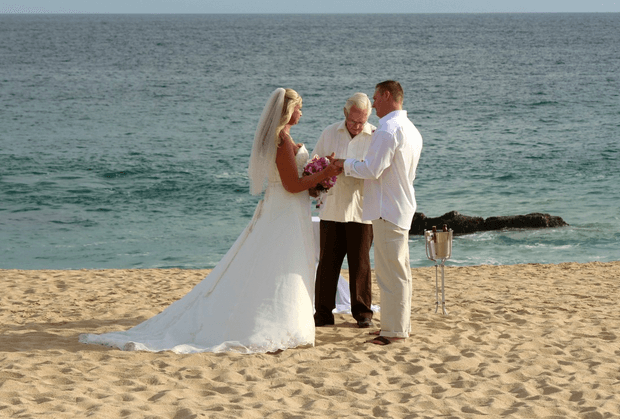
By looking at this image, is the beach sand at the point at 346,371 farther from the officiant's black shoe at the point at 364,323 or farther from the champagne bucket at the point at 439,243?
the champagne bucket at the point at 439,243

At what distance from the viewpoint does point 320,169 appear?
621 cm

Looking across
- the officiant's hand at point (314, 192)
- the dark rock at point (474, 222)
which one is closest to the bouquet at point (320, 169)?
the officiant's hand at point (314, 192)

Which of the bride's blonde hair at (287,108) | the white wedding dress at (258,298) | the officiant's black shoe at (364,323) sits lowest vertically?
the officiant's black shoe at (364,323)

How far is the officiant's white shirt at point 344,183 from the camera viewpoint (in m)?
6.61

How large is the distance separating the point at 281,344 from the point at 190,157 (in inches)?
870

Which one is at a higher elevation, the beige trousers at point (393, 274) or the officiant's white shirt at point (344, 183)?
the officiant's white shirt at point (344, 183)

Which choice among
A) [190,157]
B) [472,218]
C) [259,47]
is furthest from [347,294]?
[259,47]

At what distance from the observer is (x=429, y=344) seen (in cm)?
641

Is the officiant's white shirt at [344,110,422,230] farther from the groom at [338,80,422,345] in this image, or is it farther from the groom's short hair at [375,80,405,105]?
the groom's short hair at [375,80,405,105]

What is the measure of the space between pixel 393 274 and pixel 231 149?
23.3 meters

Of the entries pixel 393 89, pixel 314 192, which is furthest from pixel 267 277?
pixel 393 89

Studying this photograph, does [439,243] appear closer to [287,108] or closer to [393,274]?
[393,274]

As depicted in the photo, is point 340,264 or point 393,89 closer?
point 393,89

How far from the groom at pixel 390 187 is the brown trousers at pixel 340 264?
1.63 ft
